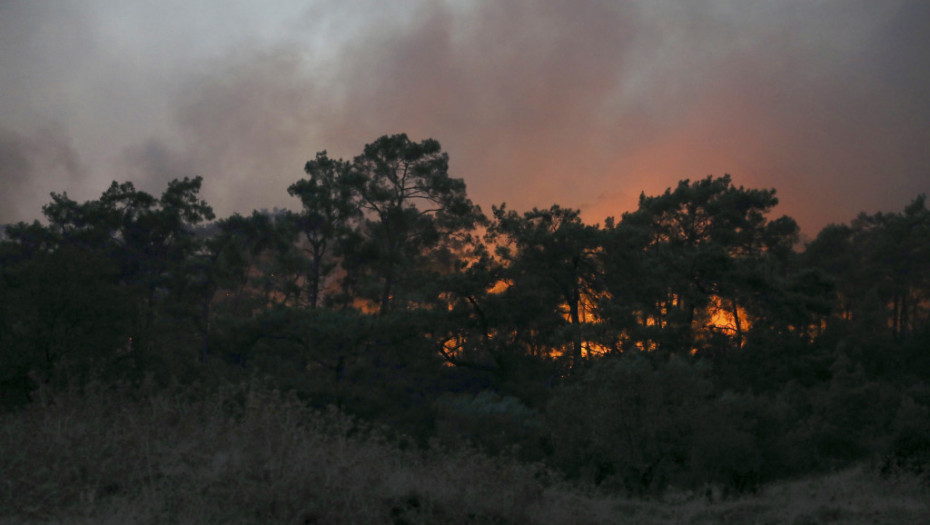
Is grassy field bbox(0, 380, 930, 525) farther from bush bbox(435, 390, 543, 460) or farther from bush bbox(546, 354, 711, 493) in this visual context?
bush bbox(435, 390, 543, 460)

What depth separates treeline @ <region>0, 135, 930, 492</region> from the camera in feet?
71.3

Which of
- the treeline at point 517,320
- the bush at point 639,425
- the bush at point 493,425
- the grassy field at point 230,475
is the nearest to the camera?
the grassy field at point 230,475

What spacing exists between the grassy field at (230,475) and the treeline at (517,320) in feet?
33.4

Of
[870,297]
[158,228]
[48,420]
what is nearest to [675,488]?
[48,420]

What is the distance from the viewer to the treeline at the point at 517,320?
71.3 ft

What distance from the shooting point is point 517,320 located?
122 feet

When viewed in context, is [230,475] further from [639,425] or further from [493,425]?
[493,425]

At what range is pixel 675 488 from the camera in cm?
1725

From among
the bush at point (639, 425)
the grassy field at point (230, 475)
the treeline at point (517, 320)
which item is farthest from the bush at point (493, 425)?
the grassy field at point (230, 475)

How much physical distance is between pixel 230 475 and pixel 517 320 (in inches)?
1174

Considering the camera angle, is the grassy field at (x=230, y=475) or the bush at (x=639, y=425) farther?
the bush at (x=639, y=425)

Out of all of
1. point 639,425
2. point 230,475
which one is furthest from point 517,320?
point 230,475

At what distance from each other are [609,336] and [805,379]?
12.4 m

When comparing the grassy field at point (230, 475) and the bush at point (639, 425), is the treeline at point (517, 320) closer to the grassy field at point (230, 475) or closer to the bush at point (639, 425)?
the bush at point (639, 425)
